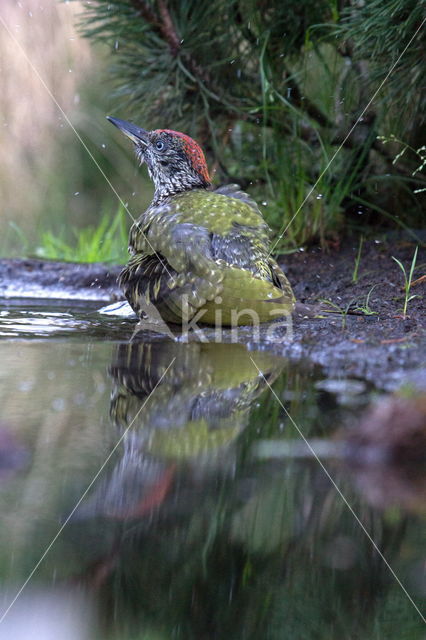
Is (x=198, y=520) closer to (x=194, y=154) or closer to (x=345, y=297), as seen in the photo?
(x=345, y=297)

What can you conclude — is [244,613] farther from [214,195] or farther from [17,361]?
[214,195]

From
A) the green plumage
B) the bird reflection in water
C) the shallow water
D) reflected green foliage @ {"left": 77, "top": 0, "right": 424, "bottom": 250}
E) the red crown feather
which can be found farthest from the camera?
reflected green foliage @ {"left": 77, "top": 0, "right": 424, "bottom": 250}

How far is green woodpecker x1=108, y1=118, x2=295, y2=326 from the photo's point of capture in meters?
2.94

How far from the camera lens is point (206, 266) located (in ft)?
9.79

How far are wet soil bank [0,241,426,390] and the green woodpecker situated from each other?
0.20m

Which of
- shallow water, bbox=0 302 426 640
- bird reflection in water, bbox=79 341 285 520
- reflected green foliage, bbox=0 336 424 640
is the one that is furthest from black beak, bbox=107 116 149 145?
reflected green foliage, bbox=0 336 424 640

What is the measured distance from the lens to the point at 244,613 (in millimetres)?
1075

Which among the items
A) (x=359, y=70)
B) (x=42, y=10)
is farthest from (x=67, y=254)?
(x=359, y=70)

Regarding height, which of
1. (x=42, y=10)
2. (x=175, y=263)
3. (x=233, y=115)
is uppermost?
(x=42, y=10)

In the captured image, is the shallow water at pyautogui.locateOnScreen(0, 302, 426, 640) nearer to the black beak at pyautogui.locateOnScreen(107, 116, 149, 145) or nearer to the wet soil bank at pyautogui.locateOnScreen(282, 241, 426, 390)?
the wet soil bank at pyautogui.locateOnScreen(282, 241, 426, 390)

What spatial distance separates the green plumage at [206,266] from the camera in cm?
293

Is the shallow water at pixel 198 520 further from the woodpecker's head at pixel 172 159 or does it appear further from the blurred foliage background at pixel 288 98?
the blurred foliage background at pixel 288 98

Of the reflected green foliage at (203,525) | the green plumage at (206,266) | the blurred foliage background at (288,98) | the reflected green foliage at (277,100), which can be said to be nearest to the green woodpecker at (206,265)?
the green plumage at (206,266)

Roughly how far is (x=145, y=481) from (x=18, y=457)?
28 centimetres
